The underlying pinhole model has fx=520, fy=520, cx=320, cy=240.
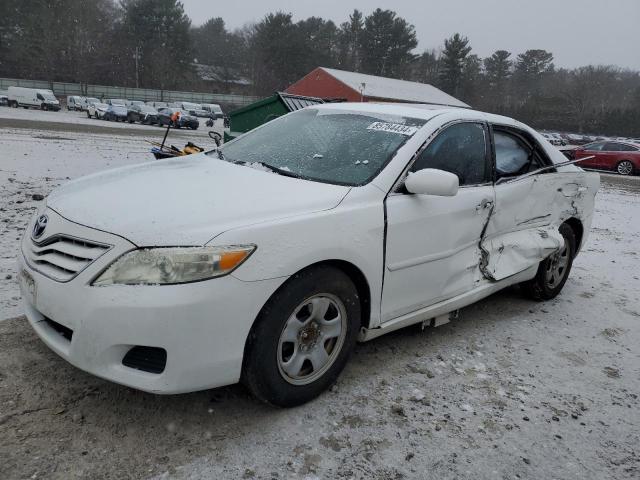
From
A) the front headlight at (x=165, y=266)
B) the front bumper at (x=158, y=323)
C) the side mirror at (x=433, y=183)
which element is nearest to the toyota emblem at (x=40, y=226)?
the front bumper at (x=158, y=323)

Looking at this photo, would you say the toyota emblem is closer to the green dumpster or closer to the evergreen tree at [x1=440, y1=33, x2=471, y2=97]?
the green dumpster

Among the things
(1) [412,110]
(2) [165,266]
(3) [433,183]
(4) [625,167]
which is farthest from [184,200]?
(4) [625,167]

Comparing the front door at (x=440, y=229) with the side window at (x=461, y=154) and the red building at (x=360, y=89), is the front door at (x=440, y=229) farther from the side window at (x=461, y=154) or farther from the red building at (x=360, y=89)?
the red building at (x=360, y=89)

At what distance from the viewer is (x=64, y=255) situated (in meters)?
2.39

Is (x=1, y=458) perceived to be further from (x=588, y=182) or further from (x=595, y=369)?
(x=588, y=182)

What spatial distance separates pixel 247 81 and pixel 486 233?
84639 mm

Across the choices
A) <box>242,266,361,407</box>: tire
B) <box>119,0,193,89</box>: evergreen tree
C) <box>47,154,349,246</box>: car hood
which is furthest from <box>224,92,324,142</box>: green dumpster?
<box>119,0,193,89</box>: evergreen tree

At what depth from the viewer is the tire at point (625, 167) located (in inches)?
843

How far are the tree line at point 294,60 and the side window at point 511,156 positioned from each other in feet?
211

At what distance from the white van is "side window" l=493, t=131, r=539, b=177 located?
42925mm

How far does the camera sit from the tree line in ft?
198

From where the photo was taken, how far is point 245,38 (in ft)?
292

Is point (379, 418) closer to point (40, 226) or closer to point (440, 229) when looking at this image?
point (440, 229)

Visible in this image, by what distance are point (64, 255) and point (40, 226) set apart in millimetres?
391
